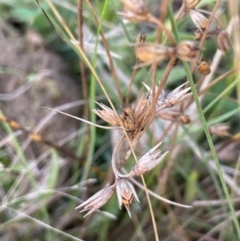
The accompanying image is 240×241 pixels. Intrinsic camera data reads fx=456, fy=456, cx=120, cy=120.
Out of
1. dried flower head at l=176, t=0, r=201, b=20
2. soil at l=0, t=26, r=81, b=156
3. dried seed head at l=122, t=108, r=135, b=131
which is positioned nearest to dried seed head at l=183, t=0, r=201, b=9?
dried flower head at l=176, t=0, r=201, b=20

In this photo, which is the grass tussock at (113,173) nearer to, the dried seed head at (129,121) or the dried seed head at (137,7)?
the dried seed head at (129,121)

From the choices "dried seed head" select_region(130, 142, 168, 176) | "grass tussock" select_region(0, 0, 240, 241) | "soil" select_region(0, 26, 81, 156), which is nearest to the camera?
"dried seed head" select_region(130, 142, 168, 176)

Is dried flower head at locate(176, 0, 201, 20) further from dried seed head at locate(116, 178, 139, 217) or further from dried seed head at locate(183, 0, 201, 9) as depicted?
dried seed head at locate(116, 178, 139, 217)

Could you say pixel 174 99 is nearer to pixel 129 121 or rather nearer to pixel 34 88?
pixel 129 121

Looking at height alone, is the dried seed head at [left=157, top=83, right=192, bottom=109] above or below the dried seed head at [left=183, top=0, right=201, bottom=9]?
below

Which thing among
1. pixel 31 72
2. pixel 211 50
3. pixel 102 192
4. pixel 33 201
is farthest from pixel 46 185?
pixel 211 50

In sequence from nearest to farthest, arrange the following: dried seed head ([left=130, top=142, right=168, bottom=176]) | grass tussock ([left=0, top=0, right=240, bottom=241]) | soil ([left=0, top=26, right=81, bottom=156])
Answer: dried seed head ([left=130, top=142, right=168, bottom=176]) < grass tussock ([left=0, top=0, right=240, bottom=241]) < soil ([left=0, top=26, right=81, bottom=156])

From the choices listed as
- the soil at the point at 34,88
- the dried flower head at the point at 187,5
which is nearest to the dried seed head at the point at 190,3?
the dried flower head at the point at 187,5

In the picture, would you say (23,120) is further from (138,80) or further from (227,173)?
(227,173)
